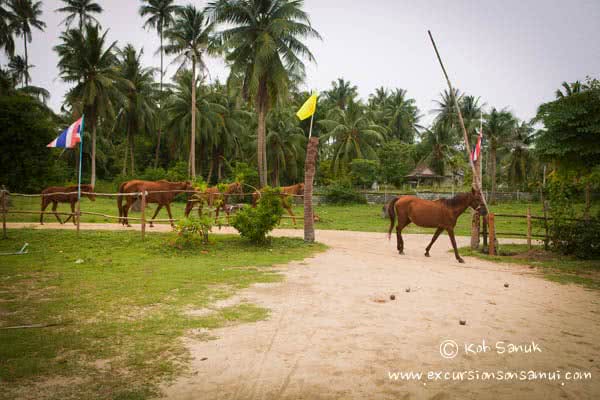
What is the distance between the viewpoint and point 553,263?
31.1ft

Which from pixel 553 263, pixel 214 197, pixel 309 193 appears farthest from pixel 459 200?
pixel 214 197

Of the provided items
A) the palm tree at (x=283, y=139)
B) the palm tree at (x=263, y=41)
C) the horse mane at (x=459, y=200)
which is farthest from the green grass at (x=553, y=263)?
the palm tree at (x=283, y=139)

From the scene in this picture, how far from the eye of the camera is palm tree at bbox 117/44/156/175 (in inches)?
1451

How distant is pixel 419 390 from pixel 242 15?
82.2ft

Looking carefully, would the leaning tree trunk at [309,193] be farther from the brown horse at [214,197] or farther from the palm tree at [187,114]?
the palm tree at [187,114]

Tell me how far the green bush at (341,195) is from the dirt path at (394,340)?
24.5 meters

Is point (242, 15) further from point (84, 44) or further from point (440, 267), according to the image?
point (440, 267)

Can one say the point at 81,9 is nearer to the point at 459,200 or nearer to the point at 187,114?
the point at 187,114

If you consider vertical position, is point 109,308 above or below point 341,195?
below

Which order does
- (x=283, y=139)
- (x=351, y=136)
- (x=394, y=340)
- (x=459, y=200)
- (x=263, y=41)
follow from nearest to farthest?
(x=394, y=340) → (x=459, y=200) → (x=263, y=41) → (x=351, y=136) → (x=283, y=139)

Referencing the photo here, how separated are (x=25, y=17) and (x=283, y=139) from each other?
2503cm

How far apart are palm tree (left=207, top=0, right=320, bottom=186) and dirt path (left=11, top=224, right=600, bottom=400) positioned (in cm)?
1892

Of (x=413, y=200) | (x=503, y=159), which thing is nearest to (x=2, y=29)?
(x=413, y=200)

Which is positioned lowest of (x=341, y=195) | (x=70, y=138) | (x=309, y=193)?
(x=309, y=193)
